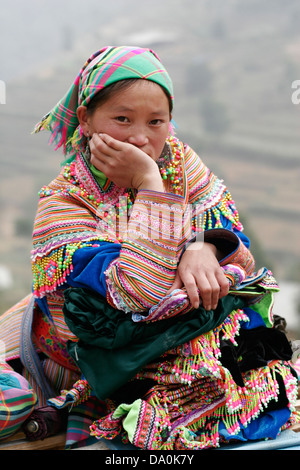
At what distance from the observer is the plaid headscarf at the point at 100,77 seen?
2.00 metres

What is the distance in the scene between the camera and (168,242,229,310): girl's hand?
1852 millimetres

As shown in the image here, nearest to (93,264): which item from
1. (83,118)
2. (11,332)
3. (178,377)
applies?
(178,377)

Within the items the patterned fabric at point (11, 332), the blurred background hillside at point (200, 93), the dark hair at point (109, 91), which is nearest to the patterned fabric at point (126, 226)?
the dark hair at point (109, 91)

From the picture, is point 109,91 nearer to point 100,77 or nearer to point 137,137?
point 100,77

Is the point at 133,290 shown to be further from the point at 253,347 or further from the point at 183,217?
the point at 253,347

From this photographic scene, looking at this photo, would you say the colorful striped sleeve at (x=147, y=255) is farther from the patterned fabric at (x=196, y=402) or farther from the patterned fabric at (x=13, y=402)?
the patterned fabric at (x=13, y=402)

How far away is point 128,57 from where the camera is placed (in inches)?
79.5

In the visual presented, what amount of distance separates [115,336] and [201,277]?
34 cm

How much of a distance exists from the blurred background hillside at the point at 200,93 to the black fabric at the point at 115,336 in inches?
364

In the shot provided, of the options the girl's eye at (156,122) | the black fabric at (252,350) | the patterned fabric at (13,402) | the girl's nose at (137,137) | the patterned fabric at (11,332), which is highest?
the girl's eye at (156,122)

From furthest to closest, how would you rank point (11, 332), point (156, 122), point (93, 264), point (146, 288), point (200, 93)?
1. point (200, 93)
2. point (11, 332)
3. point (156, 122)
4. point (93, 264)
5. point (146, 288)

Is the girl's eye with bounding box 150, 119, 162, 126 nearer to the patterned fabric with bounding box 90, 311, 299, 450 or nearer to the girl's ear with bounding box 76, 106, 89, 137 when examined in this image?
the girl's ear with bounding box 76, 106, 89, 137

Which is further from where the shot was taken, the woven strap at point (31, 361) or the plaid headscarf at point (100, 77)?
the woven strap at point (31, 361)

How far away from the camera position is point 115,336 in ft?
6.03
